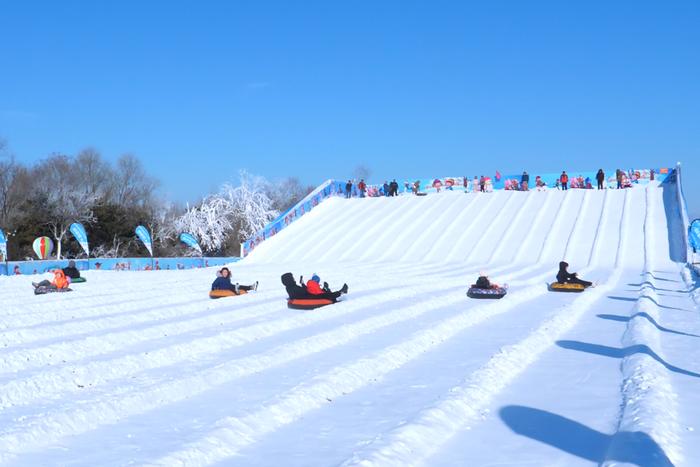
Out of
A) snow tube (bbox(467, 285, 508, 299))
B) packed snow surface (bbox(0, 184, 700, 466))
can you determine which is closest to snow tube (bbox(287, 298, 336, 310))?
packed snow surface (bbox(0, 184, 700, 466))

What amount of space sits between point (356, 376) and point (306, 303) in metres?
4.78

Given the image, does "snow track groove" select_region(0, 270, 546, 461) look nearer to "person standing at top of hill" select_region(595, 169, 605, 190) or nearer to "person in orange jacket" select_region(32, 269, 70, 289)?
"person in orange jacket" select_region(32, 269, 70, 289)

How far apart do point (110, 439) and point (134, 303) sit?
24.8 feet

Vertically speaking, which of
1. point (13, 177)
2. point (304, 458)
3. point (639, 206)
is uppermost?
point (13, 177)

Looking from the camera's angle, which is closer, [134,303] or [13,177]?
[134,303]

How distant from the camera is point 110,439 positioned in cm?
470

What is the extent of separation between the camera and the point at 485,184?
3359cm

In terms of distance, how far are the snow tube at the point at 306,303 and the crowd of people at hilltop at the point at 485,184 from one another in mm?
22405

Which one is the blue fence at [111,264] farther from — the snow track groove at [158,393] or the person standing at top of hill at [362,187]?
the snow track groove at [158,393]

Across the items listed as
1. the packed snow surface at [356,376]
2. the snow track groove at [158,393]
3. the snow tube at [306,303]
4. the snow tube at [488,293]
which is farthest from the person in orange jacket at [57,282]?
the snow tube at [488,293]

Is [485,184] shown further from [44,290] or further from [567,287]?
[44,290]

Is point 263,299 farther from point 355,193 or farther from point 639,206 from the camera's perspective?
point 355,193

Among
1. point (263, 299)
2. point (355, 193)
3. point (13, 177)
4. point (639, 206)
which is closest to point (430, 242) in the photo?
point (639, 206)

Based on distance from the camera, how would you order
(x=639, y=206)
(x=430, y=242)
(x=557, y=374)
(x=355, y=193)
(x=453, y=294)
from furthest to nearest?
(x=355, y=193)
(x=639, y=206)
(x=430, y=242)
(x=453, y=294)
(x=557, y=374)
